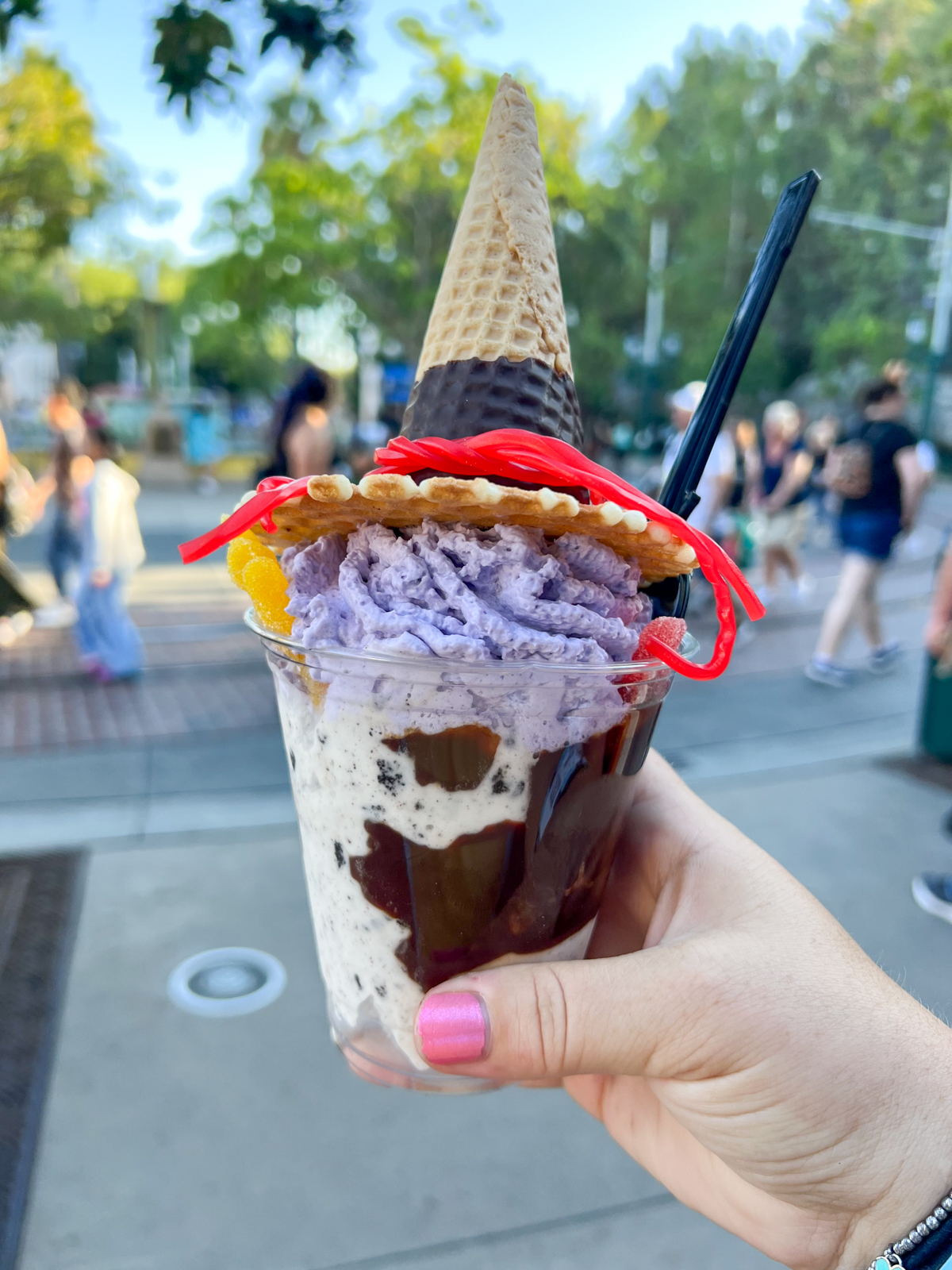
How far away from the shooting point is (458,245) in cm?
132

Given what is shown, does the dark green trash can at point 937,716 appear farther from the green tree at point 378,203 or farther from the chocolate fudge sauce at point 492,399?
the green tree at point 378,203

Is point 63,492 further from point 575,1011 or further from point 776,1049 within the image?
point 776,1049

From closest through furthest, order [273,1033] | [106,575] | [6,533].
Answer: [273,1033]
[106,575]
[6,533]

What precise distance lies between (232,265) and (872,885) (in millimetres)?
13148

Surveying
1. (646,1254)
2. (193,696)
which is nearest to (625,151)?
(193,696)

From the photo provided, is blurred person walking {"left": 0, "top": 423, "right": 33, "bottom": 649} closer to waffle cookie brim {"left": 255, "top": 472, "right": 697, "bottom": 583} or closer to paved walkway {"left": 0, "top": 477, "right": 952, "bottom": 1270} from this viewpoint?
paved walkway {"left": 0, "top": 477, "right": 952, "bottom": 1270}

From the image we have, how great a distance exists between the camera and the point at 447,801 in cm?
109

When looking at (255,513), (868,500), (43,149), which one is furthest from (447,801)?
(43,149)

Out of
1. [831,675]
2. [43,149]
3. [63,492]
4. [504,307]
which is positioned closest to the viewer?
[504,307]

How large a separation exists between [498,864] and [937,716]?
192 inches

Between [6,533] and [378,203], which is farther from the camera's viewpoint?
[378,203]

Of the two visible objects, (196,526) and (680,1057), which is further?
(196,526)

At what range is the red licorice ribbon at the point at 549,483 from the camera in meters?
1.06

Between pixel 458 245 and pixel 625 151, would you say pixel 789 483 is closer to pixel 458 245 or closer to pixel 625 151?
pixel 458 245
